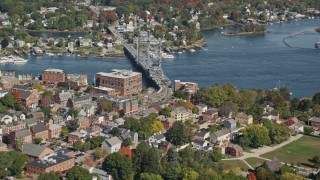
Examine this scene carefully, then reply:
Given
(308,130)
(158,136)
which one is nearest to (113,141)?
(158,136)

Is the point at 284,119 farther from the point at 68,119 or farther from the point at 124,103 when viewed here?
the point at 68,119

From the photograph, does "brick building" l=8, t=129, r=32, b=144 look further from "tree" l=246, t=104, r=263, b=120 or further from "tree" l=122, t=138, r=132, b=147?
"tree" l=246, t=104, r=263, b=120

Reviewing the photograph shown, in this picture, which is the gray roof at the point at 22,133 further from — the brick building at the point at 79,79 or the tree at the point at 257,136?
the brick building at the point at 79,79

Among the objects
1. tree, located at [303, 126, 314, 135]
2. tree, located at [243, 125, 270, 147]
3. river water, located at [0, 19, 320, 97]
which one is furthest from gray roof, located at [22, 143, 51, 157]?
river water, located at [0, 19, 320, 97]

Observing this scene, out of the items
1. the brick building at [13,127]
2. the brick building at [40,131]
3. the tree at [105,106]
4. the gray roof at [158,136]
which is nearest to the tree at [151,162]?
the gray roof at [158,136]

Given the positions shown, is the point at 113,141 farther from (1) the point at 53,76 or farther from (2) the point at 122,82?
(1) the point at 53,76

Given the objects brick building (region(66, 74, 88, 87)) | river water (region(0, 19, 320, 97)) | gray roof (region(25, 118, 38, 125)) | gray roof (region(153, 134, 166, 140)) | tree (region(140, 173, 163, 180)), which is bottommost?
river water (region(0, 19, 320, 97))

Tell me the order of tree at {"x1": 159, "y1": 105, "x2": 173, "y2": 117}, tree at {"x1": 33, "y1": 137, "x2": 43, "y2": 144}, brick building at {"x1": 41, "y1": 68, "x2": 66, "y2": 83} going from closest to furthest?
tree at {"x1": 33, "y1": 137, "x2": 43, "y2": 144} < tree at {"x1": 159, "y1": 105, "x2": 173, "y2": 117} < brick building at {"x1": 41, "y1": 68, "x2": 66, "y2": 83}
